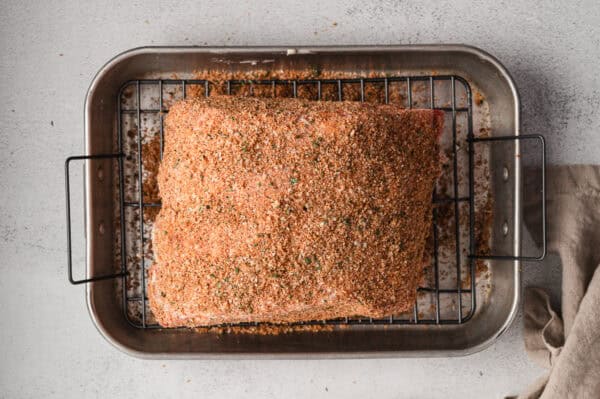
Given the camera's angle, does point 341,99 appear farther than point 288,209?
Yes

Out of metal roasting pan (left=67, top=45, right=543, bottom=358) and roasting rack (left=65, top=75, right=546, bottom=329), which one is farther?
roasting rack (left=65, top=75, right=546, bottom=329)

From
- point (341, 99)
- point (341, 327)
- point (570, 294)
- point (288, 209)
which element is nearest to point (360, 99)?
point (341, 99)

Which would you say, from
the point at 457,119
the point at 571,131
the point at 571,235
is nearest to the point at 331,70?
the point at 457,119

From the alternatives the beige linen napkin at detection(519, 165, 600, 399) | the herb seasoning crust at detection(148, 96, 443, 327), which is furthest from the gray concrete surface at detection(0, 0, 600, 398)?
the herb seasoning crust at detection(148, 96, 443, 327)

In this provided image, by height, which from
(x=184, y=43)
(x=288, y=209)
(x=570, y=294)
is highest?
(x=184, y=43)

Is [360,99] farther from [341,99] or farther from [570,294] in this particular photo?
[570,294]

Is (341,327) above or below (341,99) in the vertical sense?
below

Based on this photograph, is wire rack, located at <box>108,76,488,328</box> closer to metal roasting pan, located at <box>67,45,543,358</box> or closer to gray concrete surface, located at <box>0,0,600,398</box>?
metal roasting pan, located at <box>67,45,543,358</box>
